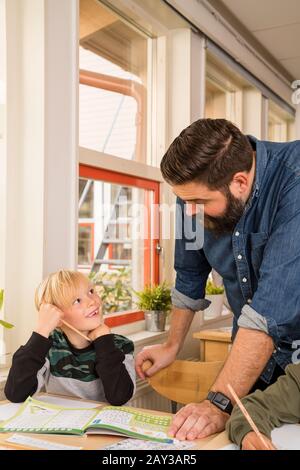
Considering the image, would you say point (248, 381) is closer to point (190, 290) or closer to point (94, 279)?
point (190, 290)

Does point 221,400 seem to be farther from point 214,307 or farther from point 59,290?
point 214,307

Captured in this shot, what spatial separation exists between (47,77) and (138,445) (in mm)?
1270

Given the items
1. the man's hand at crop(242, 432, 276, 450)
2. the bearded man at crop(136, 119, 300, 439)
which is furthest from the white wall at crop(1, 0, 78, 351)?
the man's hand at crop(242, 432, 276, 450)

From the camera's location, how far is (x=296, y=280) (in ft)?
4.42

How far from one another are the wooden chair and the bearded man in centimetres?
23

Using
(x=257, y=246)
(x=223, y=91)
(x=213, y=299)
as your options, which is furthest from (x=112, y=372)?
(x=223, y=91)

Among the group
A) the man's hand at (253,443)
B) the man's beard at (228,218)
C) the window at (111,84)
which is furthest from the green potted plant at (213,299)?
the man's hand at (253,443)

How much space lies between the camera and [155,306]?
2.67 metres

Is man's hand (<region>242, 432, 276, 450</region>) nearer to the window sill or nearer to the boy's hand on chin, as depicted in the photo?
the boy's hand on chin

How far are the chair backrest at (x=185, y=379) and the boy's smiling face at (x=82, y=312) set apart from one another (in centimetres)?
28

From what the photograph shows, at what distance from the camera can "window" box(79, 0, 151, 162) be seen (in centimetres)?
247

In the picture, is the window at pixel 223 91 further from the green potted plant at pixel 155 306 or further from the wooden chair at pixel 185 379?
the wooden chair at pixel 185 379

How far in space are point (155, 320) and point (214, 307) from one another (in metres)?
0.72

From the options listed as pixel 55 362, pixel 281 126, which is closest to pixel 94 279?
pixel 55 362
